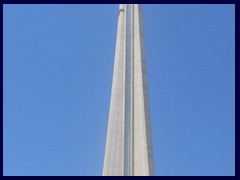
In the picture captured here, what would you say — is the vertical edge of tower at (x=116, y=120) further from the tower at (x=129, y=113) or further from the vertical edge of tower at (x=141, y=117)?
the vertical edge of tower at (x=141, y=117)

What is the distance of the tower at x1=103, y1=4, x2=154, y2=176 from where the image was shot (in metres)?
25.1

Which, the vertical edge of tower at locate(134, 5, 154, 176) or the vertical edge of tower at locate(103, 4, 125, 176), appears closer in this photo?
the vertical edge of tower at locate(134, 5, 154, 176)

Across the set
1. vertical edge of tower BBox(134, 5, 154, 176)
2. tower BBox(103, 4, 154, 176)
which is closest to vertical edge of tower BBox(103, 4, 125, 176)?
tower BBox(103, 4, 154, 176)

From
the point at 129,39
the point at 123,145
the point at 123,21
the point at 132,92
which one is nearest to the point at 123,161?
the point at 123,145

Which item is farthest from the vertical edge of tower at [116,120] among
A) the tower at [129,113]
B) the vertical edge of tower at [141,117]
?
the vertical edge of tower at [141,117]

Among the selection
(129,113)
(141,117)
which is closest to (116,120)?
(129,113)

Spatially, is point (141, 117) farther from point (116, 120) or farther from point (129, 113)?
point (116, 120)

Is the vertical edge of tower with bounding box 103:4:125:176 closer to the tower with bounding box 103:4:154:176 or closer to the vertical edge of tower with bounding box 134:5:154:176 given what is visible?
the tower with bounding box 103:4:154:176

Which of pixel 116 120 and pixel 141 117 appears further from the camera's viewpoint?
pixel 116 120

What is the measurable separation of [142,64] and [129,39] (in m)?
3.54

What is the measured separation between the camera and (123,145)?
85.9 ft

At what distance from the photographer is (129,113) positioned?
91.3 ft

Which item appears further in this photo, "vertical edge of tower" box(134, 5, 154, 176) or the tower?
the tower

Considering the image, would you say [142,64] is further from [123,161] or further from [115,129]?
[123,161]
